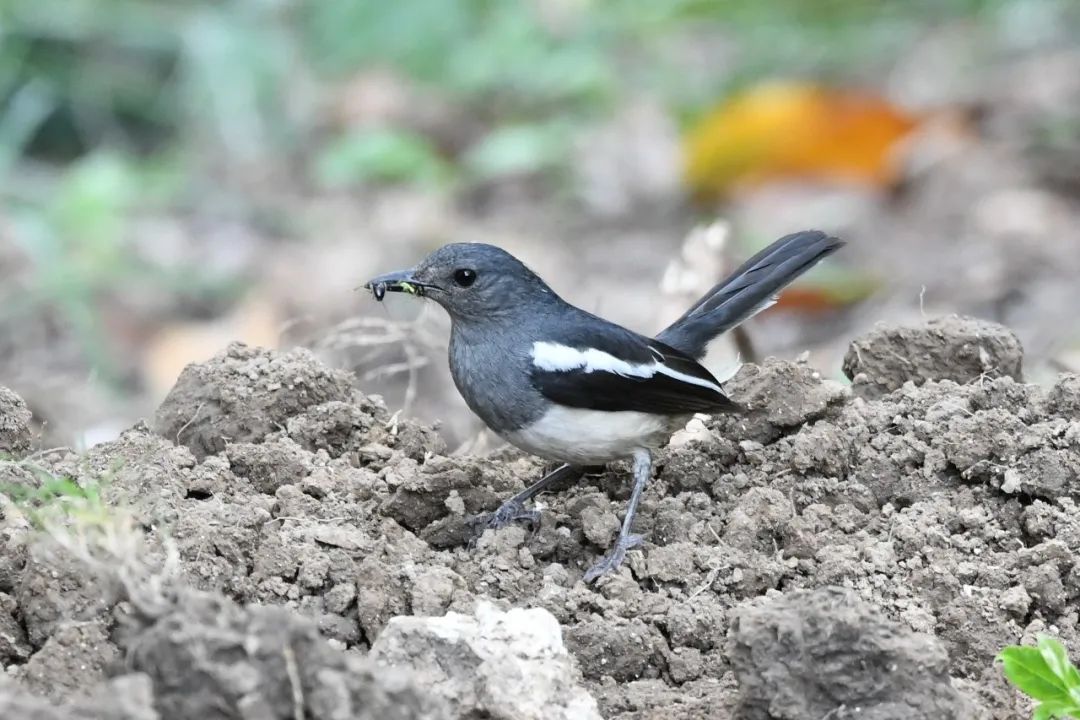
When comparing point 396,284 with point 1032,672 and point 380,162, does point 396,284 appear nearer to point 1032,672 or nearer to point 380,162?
point 1032,672

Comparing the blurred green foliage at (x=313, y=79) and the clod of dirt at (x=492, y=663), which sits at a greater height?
the blurred green foliage at (x=313, y=79)

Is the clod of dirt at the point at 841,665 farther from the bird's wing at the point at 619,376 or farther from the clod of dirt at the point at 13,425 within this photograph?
the clod of dirt at the point at 13,425

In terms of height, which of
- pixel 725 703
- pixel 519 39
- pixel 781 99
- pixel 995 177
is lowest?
pixel 725 703

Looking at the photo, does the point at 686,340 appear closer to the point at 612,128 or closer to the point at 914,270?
the point at 914,270

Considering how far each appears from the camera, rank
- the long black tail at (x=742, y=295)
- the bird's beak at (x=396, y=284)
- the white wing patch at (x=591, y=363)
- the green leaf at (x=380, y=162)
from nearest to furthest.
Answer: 1. the white wing patch at (x=591, y=363)
2. the bird's beak at (x=396, y=284)
3. the long black tail at (x=742, y=295)
4. the green leaf at (x=380, y=162)

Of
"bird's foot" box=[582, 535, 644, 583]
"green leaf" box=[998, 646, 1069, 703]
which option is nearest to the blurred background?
"bird's foot" box=[582, 535, 644, 583]

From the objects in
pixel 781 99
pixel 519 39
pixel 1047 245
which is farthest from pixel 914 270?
pixel 519 39

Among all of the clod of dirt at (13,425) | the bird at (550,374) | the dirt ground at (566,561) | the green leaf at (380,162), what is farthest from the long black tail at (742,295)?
the green leaf at (380,162)

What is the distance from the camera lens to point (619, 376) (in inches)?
177

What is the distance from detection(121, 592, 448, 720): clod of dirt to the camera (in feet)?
8.20

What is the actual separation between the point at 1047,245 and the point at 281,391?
5695 mm

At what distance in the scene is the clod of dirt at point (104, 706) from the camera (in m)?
2.41

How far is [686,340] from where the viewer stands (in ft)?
16.8

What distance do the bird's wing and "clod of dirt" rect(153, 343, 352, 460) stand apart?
2.20 feet
